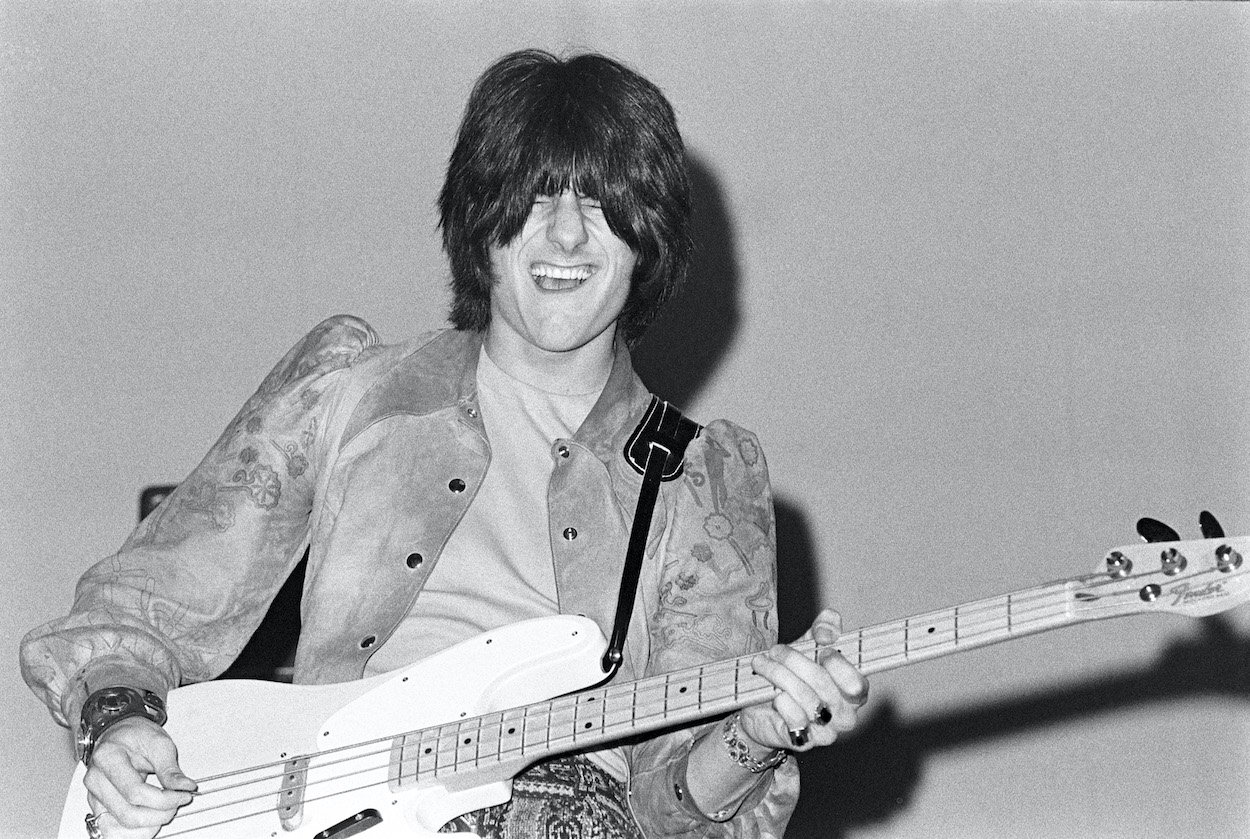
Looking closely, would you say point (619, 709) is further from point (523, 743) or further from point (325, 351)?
point (325, 351)

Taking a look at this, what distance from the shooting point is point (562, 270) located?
84.2 inches

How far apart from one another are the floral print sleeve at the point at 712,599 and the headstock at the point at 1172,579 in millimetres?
492

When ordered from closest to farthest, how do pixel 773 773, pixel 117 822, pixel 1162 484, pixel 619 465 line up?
pixel 117 822, pixel 773 773, pixel 619 465, pixel 1162 484

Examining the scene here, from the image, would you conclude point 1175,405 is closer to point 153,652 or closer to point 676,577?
point 676,577

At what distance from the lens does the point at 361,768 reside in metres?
1.87

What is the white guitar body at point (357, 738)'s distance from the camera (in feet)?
6.09

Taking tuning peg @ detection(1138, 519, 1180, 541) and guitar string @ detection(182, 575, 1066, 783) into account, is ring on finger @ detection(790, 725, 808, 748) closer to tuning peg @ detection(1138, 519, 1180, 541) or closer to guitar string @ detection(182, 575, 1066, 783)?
guitar string @ detection(182, 575, 1066, 783)

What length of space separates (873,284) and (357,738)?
2.21m

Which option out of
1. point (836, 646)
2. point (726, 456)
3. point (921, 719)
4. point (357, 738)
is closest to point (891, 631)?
point (836, 646)

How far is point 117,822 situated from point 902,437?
7.52ft

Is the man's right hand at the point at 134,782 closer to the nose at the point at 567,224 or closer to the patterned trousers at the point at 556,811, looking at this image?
the patterned trousers at the point at 556,811

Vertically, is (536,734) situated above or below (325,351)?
below

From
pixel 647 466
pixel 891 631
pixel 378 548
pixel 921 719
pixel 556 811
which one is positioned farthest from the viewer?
pixel 921 719

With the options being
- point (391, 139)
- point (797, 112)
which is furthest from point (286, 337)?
point (797, 112)
